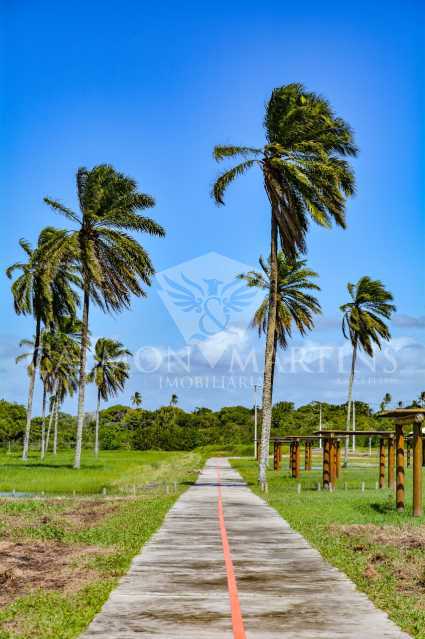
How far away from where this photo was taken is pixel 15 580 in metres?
11.8

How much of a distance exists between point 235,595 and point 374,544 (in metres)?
5.27

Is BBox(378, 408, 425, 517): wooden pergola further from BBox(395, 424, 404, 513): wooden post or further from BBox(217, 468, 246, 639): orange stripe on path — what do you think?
BBox(217, 468, 246, 639): orange stripe on path

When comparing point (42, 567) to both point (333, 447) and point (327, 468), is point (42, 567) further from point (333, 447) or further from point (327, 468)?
point (333, 447)

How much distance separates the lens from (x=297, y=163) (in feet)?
106

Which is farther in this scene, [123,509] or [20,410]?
[20,410]

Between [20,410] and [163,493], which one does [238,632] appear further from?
[20,410]

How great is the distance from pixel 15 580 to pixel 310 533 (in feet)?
23.0

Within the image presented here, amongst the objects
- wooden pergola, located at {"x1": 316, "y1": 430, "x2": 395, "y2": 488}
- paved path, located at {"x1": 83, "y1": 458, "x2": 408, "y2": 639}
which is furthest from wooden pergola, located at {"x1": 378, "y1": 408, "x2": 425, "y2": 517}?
wooden pergola, located at {"x1": 316, "y1": 430, "x2": 395, "y2": 488}

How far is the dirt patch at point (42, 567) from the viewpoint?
1109 cm

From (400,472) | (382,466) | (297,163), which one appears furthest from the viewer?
(382,466)

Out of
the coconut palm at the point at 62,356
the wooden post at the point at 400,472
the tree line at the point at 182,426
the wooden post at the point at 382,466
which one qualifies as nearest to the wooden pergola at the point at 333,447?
the wooden post at the point at 382,466

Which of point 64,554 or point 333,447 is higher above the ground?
point 333,447

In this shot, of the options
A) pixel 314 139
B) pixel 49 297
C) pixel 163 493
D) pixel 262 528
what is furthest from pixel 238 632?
pixel 49 297

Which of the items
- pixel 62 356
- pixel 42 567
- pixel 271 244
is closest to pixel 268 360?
pixel 271 244
